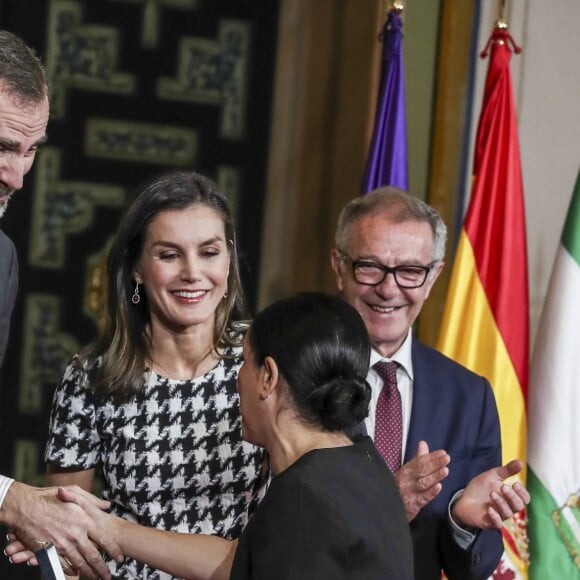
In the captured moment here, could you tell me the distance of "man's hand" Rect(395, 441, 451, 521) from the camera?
8.35 ft

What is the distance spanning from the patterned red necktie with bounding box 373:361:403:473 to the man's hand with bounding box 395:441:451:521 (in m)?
0.27

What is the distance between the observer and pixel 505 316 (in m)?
3.81

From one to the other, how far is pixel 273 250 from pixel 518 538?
1449mm

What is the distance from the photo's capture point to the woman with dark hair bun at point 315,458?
6.13ft

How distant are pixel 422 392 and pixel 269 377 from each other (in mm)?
978

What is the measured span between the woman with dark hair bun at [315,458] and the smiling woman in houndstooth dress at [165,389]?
21.4 inches

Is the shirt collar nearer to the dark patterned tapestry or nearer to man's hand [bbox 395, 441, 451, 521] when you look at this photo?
man's hand [bbox 395, 441, 451, 521]

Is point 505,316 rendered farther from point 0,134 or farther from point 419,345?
point 0,134

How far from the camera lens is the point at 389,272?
9.95 ft

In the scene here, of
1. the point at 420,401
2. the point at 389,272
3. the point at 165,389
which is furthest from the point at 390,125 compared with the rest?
the point at 165,389

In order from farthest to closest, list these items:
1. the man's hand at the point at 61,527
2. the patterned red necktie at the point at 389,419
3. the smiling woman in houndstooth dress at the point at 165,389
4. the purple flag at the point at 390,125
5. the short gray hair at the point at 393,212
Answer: the purple flag at the point at 390,125
the short gray hair at the point at 393,212
the patterned red necktie at the point at 389,419
the smiling woman in houndstooth dress at the point at 165,389
the man's hand at the point at 61,527

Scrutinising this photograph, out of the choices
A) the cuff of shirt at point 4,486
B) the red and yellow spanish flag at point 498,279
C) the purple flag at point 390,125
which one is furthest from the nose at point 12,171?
the red and yellow spanish flag at point 498,279

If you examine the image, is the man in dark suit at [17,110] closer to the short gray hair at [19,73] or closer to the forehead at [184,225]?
the short gray hair at [19,73]

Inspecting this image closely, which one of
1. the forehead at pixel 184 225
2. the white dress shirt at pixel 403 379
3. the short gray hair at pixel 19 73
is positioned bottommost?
the white dress shirt at pixel 403 379
